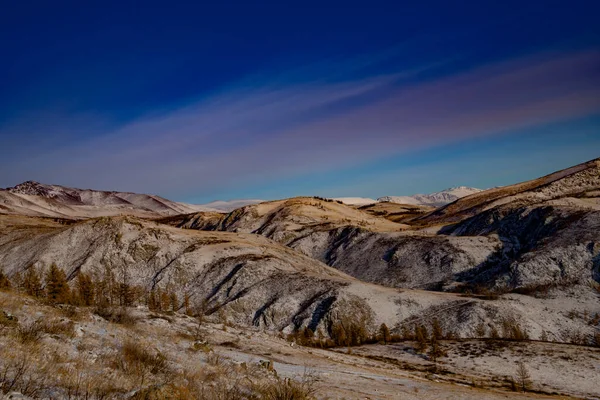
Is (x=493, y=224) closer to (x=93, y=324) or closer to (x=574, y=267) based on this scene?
(x=574, y=267)

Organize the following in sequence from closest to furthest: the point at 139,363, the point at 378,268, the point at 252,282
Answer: the point at 139,363 < the point at 252,282 < the point at 378,268

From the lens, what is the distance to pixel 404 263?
302 feet

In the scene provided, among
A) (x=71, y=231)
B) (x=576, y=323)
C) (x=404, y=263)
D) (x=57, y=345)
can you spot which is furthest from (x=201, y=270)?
(x=57, y=345)

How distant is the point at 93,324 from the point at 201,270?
67.4 metres

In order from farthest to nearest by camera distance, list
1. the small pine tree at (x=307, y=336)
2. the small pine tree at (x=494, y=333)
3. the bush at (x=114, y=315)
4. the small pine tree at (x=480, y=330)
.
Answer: the small pine tree at (x=480, y=330) < the small pine tree at (x=494, y=333) < the small pine tree at (x=307, y=336) < the bush at (x=114, y=315)

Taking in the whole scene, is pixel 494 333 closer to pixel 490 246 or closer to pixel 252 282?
pixel 252 282

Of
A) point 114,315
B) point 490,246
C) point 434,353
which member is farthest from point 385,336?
point 490,246

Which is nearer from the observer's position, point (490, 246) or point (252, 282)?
point (252, 282)

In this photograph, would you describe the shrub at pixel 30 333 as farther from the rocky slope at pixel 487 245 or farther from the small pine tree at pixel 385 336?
the rocky slope at pixel 487 245

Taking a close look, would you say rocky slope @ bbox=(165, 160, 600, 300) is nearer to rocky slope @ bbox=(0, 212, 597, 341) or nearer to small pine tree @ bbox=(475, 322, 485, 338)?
rocky slope @ bbox=(0, 212, 597, 341)

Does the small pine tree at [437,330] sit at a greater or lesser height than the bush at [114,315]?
lesser

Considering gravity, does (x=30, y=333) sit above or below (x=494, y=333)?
above

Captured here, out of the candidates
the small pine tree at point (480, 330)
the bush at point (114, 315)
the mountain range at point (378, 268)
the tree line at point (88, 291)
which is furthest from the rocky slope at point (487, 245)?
the bush at point (114, 315)

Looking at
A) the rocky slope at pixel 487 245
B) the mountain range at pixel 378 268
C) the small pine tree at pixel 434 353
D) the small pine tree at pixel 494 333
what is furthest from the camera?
the rocky slope at pixel 487 245
